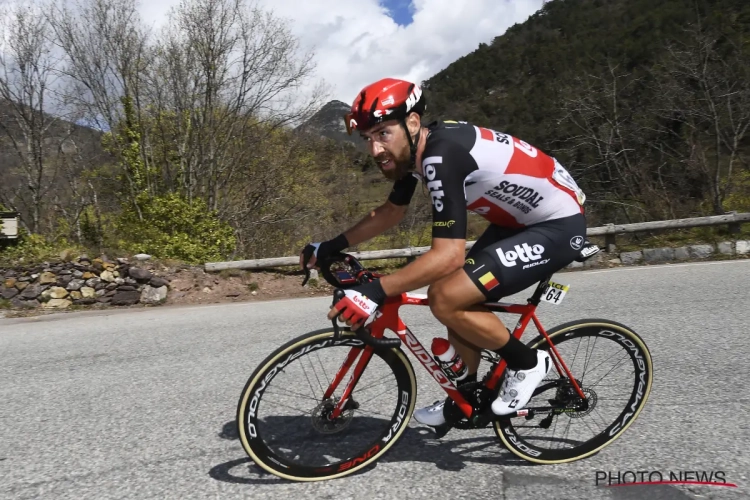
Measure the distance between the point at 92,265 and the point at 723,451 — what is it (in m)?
8.47

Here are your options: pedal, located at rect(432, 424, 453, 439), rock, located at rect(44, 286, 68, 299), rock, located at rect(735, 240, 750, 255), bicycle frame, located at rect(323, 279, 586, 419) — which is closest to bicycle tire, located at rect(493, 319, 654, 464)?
bicycle frame, located at rect(323, 279, 586, 419)

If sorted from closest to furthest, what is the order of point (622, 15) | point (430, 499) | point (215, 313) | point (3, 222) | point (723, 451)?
point (430, 499)
point (723, 451)
point (215, 313)
point (3, 222)
point (622, 15)

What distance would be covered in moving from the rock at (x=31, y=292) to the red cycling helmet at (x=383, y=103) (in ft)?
→ 25.3

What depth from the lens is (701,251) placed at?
8.83 meters

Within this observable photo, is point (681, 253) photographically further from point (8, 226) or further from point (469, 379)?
point (8, 226)

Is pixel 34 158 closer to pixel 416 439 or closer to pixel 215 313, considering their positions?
pixel 215 313

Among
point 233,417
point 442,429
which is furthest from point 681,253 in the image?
point 233,417

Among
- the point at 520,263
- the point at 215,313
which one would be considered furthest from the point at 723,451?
the point at 215,313

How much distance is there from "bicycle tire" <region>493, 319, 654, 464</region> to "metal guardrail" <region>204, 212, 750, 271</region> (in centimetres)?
602

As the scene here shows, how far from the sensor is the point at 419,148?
2.37 meters

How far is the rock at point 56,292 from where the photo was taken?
8062 mm

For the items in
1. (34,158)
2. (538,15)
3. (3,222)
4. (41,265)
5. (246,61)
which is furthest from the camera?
(538,15)

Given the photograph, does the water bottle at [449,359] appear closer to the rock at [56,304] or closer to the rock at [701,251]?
the rock at [56,304]

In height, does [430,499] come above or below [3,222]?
below
